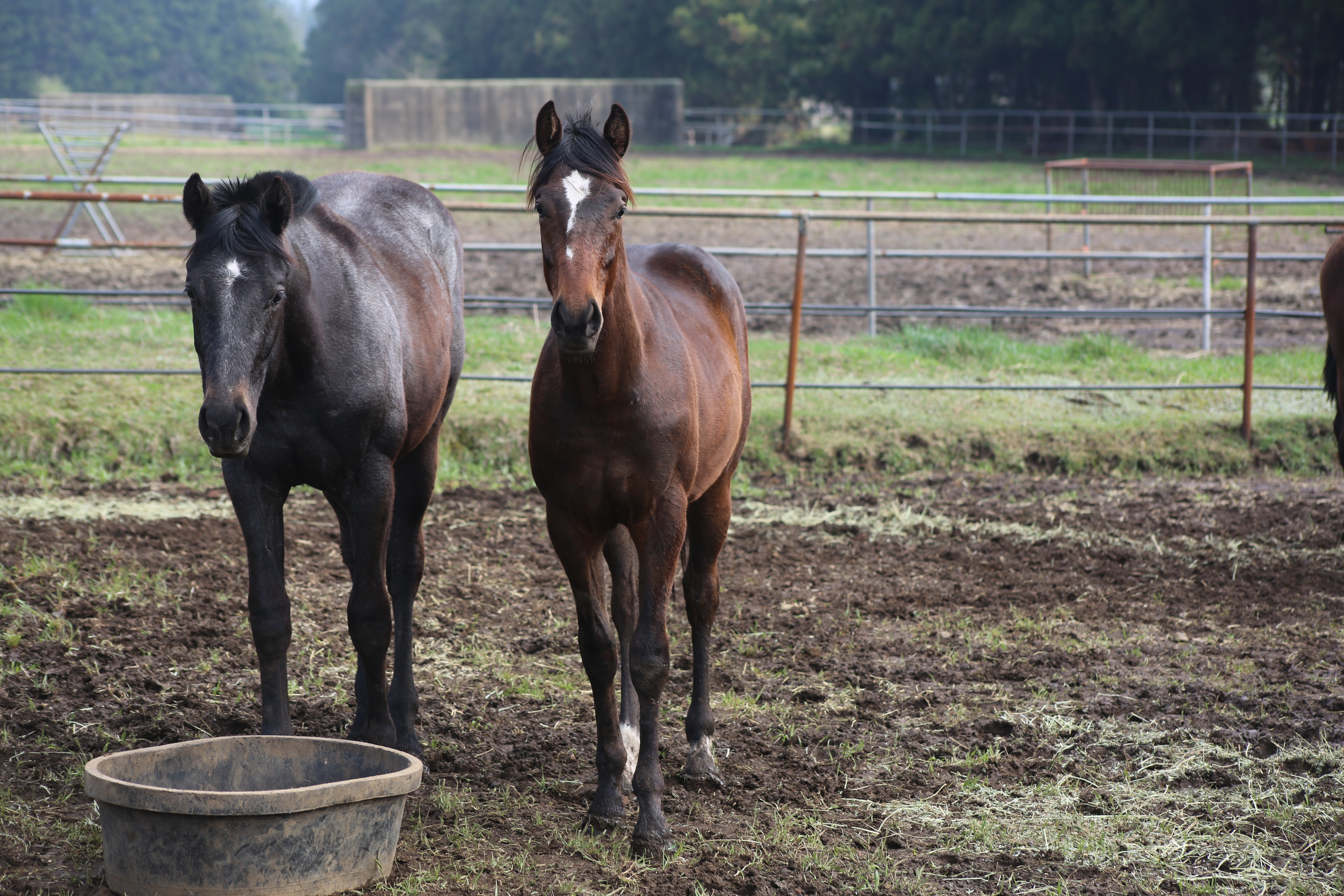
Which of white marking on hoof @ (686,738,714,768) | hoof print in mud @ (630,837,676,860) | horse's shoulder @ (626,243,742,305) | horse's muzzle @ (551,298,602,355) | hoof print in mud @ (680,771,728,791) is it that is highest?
horse's shoulder @ (626,243,742,305)

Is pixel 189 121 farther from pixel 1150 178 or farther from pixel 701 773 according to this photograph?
pixel 701 773

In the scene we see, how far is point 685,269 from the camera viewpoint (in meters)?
3.93

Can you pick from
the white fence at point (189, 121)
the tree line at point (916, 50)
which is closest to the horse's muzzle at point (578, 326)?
the white fence at point (189, 121)

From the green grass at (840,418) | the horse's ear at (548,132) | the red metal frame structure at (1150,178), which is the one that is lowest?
the green grass at (840,418)

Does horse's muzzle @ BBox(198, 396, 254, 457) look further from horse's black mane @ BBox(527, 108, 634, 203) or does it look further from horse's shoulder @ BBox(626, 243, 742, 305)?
horse's shoulder @ BBox(626, 243, 742, 305)

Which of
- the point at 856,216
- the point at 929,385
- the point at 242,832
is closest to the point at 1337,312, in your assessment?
the point at 929,385

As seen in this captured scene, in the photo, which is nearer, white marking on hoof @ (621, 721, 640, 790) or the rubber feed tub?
the rubber feed tub

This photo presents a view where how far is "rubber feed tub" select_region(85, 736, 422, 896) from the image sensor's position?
8.38 ft

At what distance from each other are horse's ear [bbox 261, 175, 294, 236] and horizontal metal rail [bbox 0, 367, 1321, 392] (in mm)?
3792

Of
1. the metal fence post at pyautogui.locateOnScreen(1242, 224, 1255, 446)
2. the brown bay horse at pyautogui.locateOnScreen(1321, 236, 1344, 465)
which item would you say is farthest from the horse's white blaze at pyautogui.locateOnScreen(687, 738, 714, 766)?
the metal fence post at pyautogui.locateOnScreen(1242, 224, 1255, 446)

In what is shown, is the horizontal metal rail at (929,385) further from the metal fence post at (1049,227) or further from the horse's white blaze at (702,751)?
the horse's white blaze at (702,751)

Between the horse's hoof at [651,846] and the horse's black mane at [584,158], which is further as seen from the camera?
the horse's hoof at [651,846]

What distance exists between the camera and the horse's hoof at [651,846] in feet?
9.93

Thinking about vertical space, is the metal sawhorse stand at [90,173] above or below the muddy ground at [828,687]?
above
